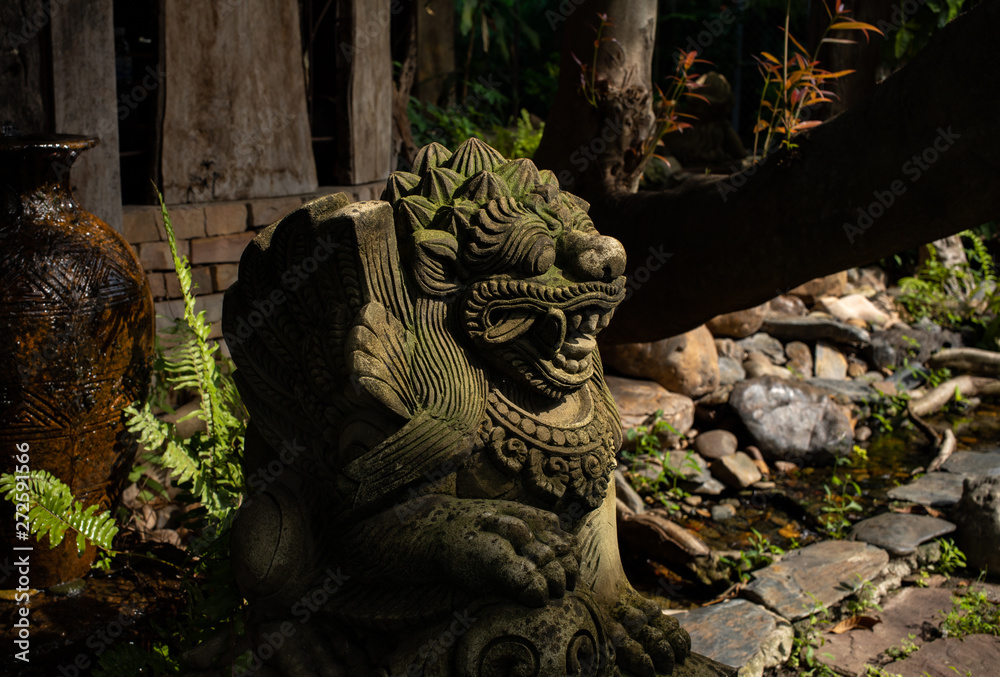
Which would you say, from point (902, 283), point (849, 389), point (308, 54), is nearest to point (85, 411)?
point (308, 54)

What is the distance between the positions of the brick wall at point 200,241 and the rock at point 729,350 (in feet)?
11.9

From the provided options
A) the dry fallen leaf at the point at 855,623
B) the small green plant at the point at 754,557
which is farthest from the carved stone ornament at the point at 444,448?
the small green plant at the point at 754,557

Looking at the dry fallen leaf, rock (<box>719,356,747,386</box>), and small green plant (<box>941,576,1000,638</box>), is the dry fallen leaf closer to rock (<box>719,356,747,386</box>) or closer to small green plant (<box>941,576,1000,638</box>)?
small green plant (<box>941,576,1000,638</box>)

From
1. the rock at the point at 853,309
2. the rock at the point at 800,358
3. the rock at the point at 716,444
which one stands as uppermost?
the rock at the point at 853,309

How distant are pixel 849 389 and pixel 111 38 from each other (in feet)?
18.4

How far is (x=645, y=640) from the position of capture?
6.31 ft

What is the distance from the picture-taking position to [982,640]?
3.44 m

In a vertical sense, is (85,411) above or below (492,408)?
below

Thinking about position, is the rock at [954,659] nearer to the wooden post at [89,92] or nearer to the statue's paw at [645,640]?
the statue's paw at [645,640]

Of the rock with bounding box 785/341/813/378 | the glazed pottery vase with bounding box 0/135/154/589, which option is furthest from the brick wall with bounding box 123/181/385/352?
the rock with bounding box 785/341/813/378

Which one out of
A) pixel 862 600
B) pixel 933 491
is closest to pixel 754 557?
pixel 862 600

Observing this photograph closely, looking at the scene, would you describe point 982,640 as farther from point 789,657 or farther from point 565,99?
point 565,99

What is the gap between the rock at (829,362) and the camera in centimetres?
706

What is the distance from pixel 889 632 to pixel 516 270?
9.10ft
